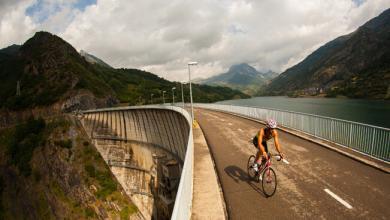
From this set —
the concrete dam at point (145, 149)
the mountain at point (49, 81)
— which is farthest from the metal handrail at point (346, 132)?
the mountain at point (49, 81)

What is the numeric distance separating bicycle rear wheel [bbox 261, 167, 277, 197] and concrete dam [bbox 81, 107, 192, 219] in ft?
76.2

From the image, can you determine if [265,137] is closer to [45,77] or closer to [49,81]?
[49,81]

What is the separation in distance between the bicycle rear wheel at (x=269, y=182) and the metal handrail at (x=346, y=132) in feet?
17.2

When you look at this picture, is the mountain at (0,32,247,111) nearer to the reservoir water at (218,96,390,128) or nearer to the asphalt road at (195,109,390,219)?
the reservoir water at (218,96,390,128)

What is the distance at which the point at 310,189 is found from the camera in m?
7.93

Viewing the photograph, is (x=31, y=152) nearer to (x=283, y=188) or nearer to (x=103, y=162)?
(x=103, y=162)

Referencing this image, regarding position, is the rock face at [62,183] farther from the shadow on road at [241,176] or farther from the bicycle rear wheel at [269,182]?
the bicycle rear wheel at [269,182]

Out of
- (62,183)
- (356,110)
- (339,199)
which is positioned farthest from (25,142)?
(356,110)

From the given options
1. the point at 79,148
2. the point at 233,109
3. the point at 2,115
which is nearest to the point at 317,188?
the point at 233,109

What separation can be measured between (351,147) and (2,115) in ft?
364

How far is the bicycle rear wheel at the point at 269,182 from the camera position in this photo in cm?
768

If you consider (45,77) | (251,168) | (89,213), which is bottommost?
(89,213)

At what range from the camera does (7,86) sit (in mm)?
110750

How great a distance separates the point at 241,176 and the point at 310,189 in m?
2.46
